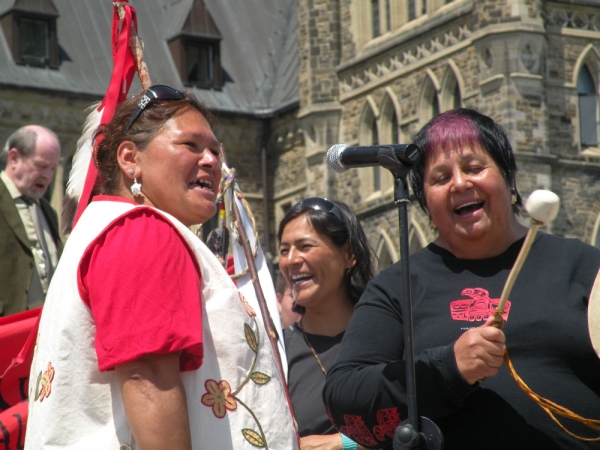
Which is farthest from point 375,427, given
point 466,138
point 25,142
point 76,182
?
point 25,142

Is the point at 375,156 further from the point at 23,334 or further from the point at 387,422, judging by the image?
the point at 23,334

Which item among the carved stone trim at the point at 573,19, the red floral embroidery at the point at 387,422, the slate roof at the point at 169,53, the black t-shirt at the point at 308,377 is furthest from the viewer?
the slate roof at the point at 169,53

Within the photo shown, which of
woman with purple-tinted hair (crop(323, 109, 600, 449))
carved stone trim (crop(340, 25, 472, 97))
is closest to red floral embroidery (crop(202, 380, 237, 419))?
woman with purple-tinted hair (crop(323, 109, 600, 449))

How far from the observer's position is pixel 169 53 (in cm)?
2659

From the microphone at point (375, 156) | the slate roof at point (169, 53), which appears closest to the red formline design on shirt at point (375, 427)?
the microphone at point (375, 156)

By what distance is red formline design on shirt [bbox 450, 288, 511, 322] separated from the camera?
3.32 metres

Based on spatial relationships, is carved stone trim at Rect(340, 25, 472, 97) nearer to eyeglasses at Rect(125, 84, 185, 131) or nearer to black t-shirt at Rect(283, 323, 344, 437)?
black t-shirt at Rect(283, 323, 344, 437)

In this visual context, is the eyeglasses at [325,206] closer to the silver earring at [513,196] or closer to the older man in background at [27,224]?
the silver earring at [513,196]

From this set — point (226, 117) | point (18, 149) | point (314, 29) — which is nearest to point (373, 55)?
point (314, 29)

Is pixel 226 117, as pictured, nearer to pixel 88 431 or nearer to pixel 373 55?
pixel 373 55

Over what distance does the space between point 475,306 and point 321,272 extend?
5.15 feet

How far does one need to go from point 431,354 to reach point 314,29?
2308 centimetres

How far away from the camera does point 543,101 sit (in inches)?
844

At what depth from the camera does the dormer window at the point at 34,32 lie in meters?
24.4
